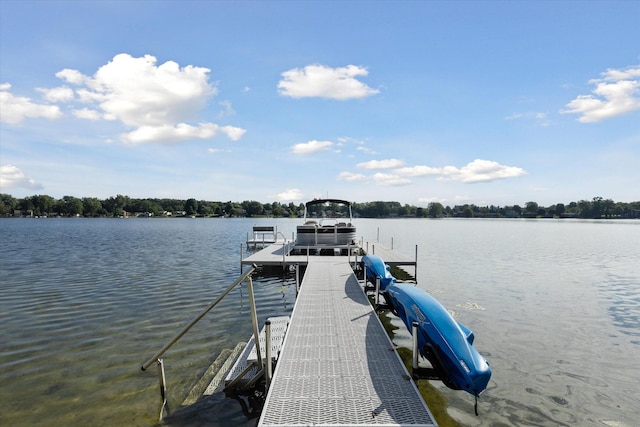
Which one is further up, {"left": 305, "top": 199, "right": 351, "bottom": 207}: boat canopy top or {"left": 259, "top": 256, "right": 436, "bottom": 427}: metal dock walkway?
{"left": 305, "top": 199, "right": 351, "bottom": 207}: boat canopy top

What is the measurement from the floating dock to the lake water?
175cm

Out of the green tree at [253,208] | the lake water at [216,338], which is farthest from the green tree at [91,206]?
the lake water at [216,338]

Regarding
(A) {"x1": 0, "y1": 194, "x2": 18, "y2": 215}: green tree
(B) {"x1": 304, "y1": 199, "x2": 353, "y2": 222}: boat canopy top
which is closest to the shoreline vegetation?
(A) {"x1": 0, "y1": 194, "x2": 18, "y2": 215}: green tree

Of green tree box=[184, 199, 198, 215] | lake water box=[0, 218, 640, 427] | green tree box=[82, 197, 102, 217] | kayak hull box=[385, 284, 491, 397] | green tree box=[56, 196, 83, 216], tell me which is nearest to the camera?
kayak hull box=[385, 284, 491, 397]

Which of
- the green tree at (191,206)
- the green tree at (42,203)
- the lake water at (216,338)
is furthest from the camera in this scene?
the green tree at (191,206)

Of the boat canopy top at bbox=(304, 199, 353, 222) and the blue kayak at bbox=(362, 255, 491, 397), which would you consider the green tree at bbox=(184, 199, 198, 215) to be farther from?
the blue kayak at bbox=(362, 255, 491, 397)

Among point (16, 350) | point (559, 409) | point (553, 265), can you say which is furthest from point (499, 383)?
point (553, 265)

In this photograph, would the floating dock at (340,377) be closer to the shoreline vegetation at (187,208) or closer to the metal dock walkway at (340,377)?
the metal dock walkway at (340,377)

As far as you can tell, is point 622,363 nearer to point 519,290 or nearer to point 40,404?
point 519,290

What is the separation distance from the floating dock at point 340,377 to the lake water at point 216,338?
1752 mm

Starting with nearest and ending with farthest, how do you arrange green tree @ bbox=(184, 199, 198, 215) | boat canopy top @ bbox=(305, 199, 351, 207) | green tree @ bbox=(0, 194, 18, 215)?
A: boat canopy top @ bbox=(305, 199, 351, 207) → green tree @ bbox=(0, 194, 18, 215) → green tree @ bbox=(184, 199, 198, 215)

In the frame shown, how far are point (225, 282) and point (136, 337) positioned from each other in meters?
8.48

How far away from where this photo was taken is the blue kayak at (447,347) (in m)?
6.22

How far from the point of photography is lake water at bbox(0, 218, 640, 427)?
7309 mm
